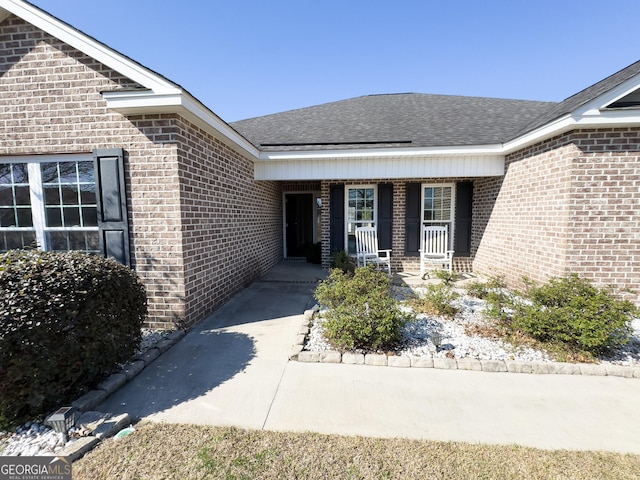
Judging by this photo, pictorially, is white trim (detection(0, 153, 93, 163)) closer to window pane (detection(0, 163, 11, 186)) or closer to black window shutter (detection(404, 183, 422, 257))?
window pane (detection(0, 163, 11, 186))

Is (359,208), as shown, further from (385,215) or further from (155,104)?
(155,104)

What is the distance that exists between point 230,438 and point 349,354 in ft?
4.95

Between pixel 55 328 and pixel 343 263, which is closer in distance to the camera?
pixel 55 328

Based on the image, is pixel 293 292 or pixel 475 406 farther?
pixel 293 292

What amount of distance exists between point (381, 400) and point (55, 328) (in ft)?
9.13

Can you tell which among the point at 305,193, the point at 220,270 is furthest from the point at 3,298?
the point at 305,193

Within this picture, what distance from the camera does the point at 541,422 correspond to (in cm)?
219

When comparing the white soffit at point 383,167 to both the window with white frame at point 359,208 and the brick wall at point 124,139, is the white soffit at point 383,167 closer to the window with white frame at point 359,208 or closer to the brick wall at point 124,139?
the window with white frame at point 359,208

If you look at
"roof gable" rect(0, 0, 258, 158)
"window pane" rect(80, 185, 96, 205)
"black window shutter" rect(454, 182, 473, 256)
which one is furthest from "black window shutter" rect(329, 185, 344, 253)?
"window pane" rect(80, 185, 96, 205)

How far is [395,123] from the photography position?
7.62m

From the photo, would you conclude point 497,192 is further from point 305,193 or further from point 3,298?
point 3,298

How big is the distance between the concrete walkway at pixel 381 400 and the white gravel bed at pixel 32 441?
1.18 feet

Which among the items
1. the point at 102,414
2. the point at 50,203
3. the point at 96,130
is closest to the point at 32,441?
the point at 102,414

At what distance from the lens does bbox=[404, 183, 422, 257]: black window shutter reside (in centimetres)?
723
